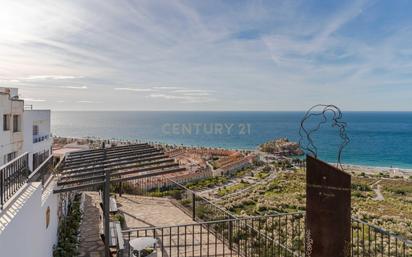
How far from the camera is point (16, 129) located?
1372 centimetres

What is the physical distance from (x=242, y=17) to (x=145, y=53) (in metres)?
5.45

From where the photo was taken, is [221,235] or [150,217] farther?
[150,217]

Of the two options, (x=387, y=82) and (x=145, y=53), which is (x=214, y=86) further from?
(x=145, y=53)

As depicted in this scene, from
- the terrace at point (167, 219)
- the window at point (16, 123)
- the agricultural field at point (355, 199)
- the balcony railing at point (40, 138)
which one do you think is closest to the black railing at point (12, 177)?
the terrace at point (167, 219)

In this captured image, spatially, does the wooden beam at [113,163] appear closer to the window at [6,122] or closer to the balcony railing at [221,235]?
the balcony railing at [221,235]

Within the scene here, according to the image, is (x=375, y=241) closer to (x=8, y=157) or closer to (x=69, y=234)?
(x=69, y=234)

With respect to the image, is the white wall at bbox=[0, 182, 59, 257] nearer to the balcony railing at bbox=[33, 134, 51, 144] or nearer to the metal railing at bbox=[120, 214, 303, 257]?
the metal railing at bbox=[120, 214, 303, 257]

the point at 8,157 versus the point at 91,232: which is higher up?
the point at 8,157

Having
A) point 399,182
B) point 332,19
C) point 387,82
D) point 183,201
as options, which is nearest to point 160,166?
point 183,201

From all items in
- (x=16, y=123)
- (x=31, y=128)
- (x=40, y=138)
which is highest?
(x=16, y=123)

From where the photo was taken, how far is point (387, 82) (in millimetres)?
67812

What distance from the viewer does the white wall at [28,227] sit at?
3.00 meters

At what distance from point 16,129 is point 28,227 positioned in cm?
1158

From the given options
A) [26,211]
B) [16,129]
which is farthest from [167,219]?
[16,129]
